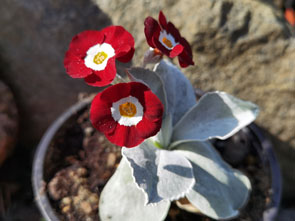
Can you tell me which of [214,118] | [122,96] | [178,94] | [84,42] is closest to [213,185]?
[214,118]

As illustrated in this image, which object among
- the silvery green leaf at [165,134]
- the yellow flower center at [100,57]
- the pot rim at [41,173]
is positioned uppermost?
the yellow flower center at [100,57]

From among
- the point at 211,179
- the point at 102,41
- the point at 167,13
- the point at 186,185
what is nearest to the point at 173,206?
the point at 211,179

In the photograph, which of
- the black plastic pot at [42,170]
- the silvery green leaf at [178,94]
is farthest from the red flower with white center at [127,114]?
the black plastic pot at [42,170]

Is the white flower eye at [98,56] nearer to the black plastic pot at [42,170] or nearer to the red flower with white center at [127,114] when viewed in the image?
the red flower with white center at [127,114]

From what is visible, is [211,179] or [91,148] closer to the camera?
[211,179]

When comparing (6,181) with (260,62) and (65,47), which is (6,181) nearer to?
(65,47)

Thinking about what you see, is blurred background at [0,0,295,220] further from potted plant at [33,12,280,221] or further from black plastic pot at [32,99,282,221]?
potted plant at [33,12,280,221]
